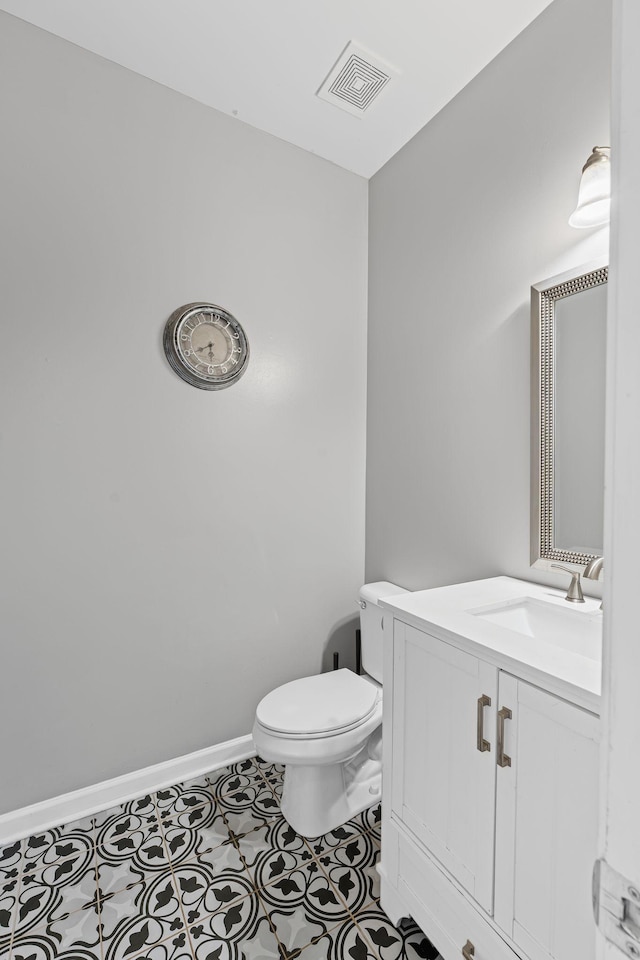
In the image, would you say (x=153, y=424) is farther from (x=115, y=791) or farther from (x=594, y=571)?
(x=594, y=571)

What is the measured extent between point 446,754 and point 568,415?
993mm

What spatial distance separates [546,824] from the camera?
2.80 feet

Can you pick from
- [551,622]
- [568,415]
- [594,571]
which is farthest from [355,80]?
[551,622]

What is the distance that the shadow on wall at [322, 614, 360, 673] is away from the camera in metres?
2.23

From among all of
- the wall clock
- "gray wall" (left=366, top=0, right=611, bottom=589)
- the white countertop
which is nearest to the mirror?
"gray wall" (left=366, top=0, right=611, bottom=589)

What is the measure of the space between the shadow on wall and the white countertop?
0.94m

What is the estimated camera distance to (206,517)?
1915mm

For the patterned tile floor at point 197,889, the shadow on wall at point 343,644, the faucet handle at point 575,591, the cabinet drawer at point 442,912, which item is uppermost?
the faucet handle at point 575,591

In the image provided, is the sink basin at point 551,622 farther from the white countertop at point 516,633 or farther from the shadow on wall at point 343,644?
the shadow on wall at point 343,644

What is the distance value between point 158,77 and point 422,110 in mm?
1010

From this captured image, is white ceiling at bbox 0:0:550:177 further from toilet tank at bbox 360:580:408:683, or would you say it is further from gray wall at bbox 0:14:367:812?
toilet tank at bbox 360:580:408:683

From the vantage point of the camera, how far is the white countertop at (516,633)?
0.84m

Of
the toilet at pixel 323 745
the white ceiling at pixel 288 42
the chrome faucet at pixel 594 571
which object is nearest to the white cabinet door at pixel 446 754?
the toilet at pixel 323 745

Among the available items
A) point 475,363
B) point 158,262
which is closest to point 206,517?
point 158,262
